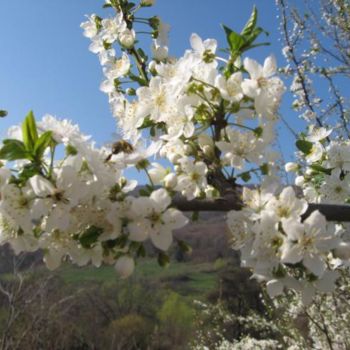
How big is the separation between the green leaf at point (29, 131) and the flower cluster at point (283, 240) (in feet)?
1.45

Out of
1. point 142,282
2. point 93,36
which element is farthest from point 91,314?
point 93,36

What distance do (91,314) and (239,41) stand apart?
80.9 feet

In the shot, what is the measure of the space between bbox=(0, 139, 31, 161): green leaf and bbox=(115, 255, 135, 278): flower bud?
11.3 inches

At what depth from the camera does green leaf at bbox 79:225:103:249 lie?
1.02 meters

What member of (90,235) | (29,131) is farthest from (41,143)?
(90,235)

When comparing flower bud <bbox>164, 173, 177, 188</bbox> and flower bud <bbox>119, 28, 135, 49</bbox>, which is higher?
flower bud <bbox>119, 28, 135, 49</bbox>

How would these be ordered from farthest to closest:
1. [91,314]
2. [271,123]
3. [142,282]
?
[142,282] < [91,314] < [271,123]

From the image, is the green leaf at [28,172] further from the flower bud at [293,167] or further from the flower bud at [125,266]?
the flower bud at [293,167]

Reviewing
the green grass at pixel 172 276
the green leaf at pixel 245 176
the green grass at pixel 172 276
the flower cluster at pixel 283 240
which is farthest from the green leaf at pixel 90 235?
the green grass at pixel 172 276

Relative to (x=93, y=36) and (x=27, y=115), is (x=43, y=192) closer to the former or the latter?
(x=27, y=115)

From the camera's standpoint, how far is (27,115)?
1.00 metres

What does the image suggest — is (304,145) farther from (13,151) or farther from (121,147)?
(13,151)

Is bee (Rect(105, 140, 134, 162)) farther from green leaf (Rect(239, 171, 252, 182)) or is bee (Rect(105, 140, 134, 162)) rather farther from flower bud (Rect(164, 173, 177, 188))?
green leaf (Rect(239, 171, 252, 182))

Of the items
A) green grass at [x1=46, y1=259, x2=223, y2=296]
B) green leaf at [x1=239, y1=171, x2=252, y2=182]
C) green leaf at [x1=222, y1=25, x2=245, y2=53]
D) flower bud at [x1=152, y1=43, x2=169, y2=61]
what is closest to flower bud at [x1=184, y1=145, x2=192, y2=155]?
green leaf at [x1=239, y1=171, x2=252, y2=182]
